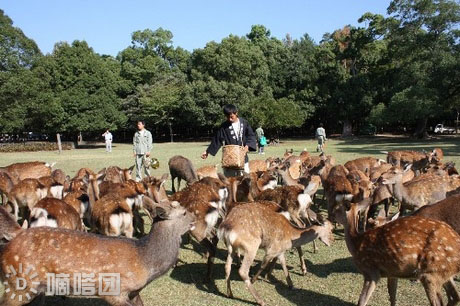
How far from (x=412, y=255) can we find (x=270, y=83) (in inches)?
1452

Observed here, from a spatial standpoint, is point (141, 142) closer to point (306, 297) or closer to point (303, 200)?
point (303, 200)

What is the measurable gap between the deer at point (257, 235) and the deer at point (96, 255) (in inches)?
45.3

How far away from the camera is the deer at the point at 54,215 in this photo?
4.71 metres

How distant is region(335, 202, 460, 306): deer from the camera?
357 centimetres

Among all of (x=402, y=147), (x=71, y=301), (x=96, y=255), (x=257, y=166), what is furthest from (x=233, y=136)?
(x=402, y=147)

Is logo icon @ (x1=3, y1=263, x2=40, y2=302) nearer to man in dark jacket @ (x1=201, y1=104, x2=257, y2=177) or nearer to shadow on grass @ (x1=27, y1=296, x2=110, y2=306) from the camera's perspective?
shadow on grass @ (x1=27, y1=296, x2=110, y2=306)

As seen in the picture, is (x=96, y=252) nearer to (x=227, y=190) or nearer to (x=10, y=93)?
(x=227, y=190)

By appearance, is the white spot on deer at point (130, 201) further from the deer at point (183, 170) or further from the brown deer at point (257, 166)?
the brown deer at point (257, 166)

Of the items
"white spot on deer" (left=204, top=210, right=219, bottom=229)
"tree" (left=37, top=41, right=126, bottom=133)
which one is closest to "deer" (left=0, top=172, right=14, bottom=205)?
"white spot on deer" (left=204, top=210, right=219, bottom=229)

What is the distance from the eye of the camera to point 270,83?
130 ft

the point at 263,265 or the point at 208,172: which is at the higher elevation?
the point at 208,172

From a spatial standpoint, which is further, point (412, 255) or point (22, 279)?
point (412, 255)

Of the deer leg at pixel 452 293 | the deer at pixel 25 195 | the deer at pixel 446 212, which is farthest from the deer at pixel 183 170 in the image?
the deer leg at pixel 452 293

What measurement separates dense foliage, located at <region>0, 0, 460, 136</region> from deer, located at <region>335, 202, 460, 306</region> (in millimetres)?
26164
